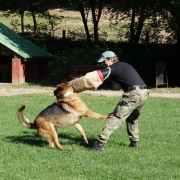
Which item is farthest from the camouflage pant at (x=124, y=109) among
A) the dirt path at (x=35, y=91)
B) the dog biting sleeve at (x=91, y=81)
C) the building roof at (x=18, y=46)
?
the building roof at (x=18, y=46)

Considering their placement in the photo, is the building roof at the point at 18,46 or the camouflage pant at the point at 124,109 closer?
the camouflage pant at the point at 124,109

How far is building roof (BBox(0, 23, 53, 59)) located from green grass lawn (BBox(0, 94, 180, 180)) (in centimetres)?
1144

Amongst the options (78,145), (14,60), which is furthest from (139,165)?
(14,60)

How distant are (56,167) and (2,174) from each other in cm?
82

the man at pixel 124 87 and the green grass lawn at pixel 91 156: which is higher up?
the man at pixel 124 87

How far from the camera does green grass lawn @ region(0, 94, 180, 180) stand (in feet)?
22.3

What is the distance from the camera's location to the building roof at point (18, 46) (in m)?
23.6

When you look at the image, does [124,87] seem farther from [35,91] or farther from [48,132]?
[35,91]

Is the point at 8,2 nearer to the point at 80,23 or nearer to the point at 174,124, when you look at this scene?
the point at 80,23

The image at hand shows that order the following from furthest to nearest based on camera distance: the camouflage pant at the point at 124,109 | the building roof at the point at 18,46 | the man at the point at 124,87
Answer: the building roof at the point at 18,46 < the camouflage pant at the point at 124,109 < the man at the point at 124,87

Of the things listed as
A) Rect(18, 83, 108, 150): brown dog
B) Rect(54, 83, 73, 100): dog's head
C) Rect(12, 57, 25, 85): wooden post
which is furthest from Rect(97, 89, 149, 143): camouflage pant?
Rect(12, 57, 25, 85): wooden post

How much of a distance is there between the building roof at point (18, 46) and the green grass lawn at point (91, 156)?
11438 mm

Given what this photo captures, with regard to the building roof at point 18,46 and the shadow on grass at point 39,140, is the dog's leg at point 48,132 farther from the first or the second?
the building roof at point 18,46

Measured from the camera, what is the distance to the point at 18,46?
80.0 feet
